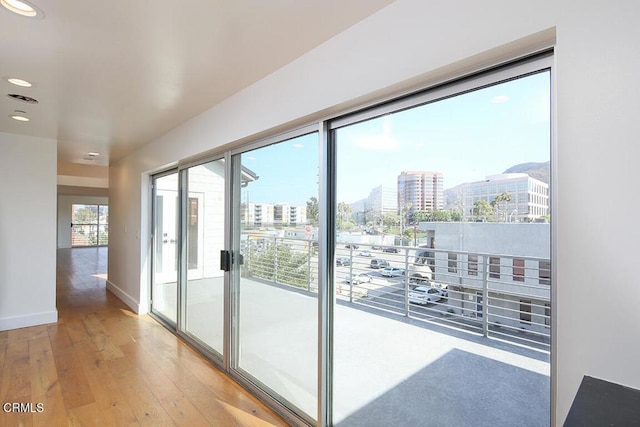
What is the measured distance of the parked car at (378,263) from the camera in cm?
183

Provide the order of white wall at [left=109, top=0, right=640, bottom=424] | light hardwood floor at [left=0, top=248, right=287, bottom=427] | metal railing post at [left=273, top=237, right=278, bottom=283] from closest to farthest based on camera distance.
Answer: white wall at [left=109, top=0, right=640, bottom=424] < light hardwood floor at [left=0, top=248, right=287, bottom=427] < metal railing post at [left=273, top=237, right=278, bottom=283]


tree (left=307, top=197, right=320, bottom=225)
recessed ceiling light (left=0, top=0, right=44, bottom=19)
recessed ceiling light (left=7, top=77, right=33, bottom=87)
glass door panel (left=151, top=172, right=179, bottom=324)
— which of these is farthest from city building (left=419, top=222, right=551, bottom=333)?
glass door panel (left=151, top=172, right=179, bottom=324)

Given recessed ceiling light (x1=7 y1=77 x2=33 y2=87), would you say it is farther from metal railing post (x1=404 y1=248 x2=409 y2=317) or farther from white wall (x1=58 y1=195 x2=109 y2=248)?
white wall (x1=58 y1=195 x2=109 y2=248)

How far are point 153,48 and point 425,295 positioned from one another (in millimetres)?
2043

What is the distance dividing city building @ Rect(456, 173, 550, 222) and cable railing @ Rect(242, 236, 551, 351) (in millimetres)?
168

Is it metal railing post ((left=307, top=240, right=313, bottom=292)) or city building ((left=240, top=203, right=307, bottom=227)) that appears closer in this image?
metal railing post ((left=307, top=240, right=313, bottom=292))

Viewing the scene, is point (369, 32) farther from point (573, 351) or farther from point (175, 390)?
point (175, 390)

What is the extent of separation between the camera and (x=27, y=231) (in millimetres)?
4301

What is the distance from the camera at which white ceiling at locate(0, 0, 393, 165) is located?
160 cm

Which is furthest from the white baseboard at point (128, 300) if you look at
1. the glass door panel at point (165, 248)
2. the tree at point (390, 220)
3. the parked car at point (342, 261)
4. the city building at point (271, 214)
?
the tree at point (390, 220)

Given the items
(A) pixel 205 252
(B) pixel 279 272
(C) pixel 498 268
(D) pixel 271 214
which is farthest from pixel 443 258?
(A) pixel 205 252

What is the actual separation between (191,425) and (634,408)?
7.85 feet

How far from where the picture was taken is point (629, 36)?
3.14 feet

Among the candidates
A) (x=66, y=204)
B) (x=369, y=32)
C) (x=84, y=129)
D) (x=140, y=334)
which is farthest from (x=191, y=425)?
(x=66, y=204)
